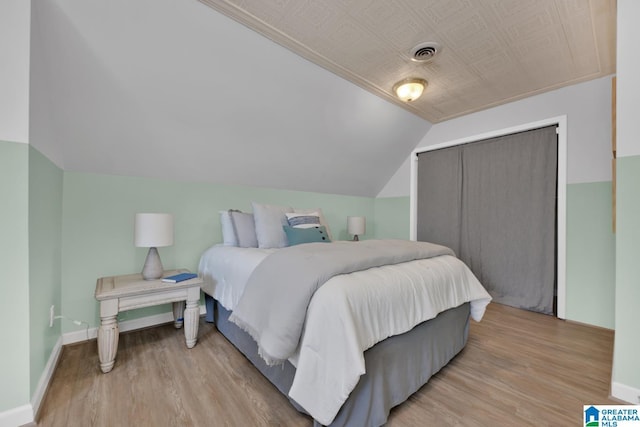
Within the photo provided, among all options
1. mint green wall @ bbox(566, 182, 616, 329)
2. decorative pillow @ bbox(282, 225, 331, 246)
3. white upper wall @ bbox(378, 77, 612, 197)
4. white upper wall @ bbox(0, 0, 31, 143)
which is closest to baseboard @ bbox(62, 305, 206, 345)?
decorative pillow @ bbox(282, 225, 331, 246)

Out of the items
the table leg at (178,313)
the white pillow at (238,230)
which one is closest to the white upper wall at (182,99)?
the white pillow at (238,230)

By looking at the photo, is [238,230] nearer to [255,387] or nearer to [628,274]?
[255,387]

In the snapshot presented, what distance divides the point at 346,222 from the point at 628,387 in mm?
3149

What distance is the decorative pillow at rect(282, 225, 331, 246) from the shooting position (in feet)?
8.08

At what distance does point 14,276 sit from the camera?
1248mm

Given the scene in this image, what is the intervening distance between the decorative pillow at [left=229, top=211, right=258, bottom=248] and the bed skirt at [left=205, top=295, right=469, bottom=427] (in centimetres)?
76

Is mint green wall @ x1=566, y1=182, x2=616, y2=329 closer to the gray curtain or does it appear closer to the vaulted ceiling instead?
the gray curtain

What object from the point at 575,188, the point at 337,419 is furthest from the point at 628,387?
the point at 575,188

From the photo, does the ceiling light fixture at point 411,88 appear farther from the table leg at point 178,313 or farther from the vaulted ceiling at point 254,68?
the table leg at point 178,313

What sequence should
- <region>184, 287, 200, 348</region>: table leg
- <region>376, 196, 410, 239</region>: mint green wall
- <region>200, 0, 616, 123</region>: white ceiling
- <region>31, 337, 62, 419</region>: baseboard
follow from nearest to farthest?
<region>31, 337, 62, 419</region>: baseboard, <region>200, 0, 616, 123</region>: white ceiling, <region>184, 287, 200, 348</region>: table leg, <region>376, 196, 410, 239</region>: mint green wall

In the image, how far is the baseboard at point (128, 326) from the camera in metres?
2.06

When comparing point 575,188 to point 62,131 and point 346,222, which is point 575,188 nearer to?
point 346,222

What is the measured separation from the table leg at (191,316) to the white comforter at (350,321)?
110 centimetres

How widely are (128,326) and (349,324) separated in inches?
87.7
